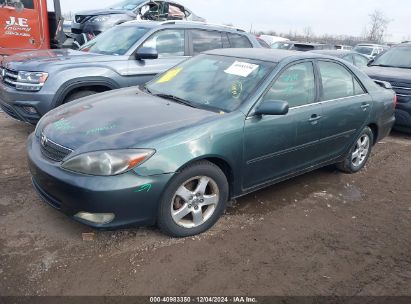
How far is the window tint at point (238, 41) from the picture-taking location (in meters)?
6.90

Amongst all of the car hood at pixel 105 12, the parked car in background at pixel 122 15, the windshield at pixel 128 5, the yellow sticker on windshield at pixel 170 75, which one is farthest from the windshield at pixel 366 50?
the yellow sticker on windshield at pixel 170 75

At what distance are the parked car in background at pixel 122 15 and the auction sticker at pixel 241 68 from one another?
7.01 metres

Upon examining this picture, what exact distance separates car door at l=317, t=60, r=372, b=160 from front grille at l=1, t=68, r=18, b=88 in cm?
395

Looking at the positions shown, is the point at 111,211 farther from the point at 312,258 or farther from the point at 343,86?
the point at 343,86

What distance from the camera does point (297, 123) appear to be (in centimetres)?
384

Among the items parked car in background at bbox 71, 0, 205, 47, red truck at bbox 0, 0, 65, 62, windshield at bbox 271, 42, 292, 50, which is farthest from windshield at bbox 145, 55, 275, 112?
windshield at bbox 271, 42, 292, 50

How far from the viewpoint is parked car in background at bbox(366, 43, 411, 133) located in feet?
22.7

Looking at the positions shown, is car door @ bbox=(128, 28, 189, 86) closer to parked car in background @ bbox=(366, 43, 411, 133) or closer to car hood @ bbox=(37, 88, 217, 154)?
car hood @ bbox=(37, 88, 217, 154)

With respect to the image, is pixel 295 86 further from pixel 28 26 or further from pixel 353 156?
pixel 28 26

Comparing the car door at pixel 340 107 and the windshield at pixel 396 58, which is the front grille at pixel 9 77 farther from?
the windshield at pixel 396 58

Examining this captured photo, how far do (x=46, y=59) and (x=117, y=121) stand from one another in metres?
2.82

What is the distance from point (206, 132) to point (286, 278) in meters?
1.28

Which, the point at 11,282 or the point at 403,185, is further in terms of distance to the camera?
the point at 403,185

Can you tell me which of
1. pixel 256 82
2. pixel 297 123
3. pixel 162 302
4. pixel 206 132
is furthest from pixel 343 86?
pixel 162 302
